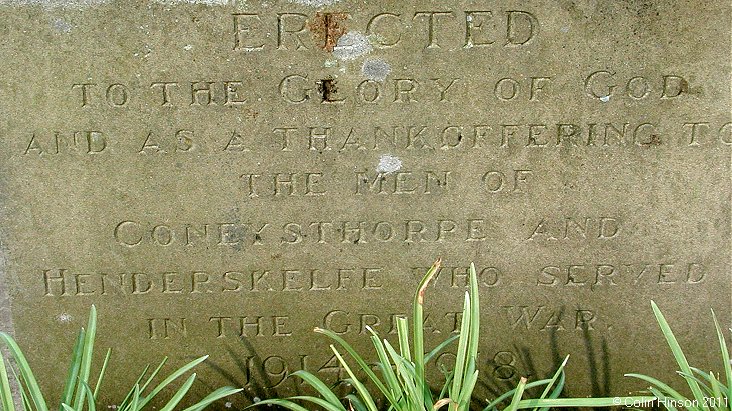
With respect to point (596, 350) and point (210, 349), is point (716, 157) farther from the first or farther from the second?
point (210, 349)

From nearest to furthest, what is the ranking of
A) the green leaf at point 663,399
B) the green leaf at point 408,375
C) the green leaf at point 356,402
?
the green leaf at point 408,375
the green leaf at point 663,399
the green leaf at point 356,402

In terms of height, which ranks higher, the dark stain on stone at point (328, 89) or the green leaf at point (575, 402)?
the dark stain on stone at point (328, 89)

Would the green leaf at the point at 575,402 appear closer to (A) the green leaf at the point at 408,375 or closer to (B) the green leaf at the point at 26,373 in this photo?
(A) the green leaf at the point at 408,375

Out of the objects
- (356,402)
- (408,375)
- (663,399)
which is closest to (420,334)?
(408,375)

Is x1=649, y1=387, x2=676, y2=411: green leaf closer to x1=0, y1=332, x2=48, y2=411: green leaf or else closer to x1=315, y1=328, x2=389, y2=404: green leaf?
x1=315, y1=328, x2=389, y2=404: green leaf

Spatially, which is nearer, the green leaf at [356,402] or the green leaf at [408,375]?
→ the green leaf at [408,375]

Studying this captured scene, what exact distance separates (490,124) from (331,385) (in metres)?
1.19

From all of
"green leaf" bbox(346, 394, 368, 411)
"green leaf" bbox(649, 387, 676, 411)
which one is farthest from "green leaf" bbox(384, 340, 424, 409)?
"green leaf" bbox(649, 387, 676, 411)

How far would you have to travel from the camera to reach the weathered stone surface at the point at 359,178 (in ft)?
7.29

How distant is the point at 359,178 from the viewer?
2420 millimetres

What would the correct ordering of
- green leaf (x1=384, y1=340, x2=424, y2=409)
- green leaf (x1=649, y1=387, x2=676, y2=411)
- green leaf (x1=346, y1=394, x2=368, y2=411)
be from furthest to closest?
1. green leaf (x1=346, y1=394, x2=368, y2=411)
2. green leaf (x1=649, y1=387, x2=676, y2=411)
3. green leaf (x1=384, y1=340, x2=424, y2=409)

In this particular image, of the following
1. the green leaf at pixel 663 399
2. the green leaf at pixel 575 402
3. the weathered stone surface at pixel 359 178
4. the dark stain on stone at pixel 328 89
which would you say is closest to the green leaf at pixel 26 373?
the weathered stone surface at pixel 359 178

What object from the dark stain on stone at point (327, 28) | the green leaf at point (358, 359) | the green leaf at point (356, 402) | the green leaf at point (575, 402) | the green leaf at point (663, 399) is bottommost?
the green leaf at point (356, 402)

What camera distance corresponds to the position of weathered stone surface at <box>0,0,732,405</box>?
2221 millimetres
